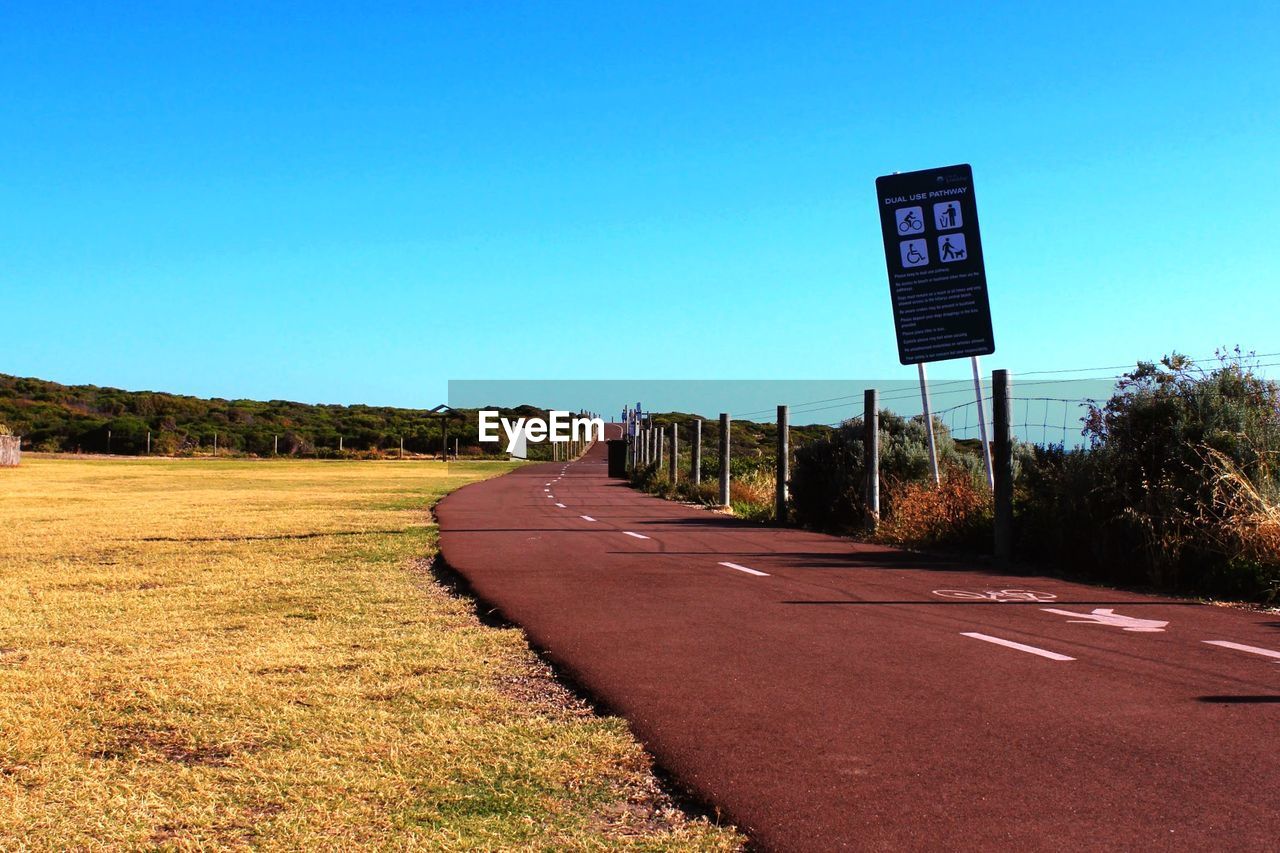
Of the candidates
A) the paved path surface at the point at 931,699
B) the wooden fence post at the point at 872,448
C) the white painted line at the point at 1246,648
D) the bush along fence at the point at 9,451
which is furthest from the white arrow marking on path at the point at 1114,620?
the bush along fence at the point at 9,451

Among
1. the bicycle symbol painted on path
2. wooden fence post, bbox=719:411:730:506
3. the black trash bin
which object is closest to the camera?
the bicycle symbol painted on path

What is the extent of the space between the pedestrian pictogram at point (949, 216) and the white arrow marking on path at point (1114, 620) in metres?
9.47

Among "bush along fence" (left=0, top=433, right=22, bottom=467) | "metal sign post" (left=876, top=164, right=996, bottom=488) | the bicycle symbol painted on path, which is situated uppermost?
"metal sign post" (left=876, top=164, right=996, bottom=488)

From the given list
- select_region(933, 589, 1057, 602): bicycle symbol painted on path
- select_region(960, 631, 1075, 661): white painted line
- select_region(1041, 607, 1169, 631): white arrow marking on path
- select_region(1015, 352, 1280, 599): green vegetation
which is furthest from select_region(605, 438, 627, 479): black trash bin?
select_region(960, 631, 1075, 661): white painted line

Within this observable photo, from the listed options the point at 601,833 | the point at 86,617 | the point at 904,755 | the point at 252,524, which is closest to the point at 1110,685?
the point at 904,755

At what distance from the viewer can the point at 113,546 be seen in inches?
603

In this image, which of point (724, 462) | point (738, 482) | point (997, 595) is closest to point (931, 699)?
point (997, 595)

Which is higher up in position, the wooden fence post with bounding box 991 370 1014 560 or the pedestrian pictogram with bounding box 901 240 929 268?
the pedestrian pictogram with bounding box 901 240 929 268

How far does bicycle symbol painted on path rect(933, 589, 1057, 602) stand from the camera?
9.88 m

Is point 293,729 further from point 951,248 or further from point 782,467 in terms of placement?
point 782,467

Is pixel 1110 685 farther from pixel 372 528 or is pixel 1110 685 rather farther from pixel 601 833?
pixel 372 528

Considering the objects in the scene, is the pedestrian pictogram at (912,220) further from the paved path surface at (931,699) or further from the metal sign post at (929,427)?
the paved path surface at (931,699)

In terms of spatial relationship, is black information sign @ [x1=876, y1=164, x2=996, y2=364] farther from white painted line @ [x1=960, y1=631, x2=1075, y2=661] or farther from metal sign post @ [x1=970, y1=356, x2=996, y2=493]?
white painted line @ [x1=960, y1=631, x2=1075, y2=661]

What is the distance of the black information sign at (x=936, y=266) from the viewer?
1742cm
